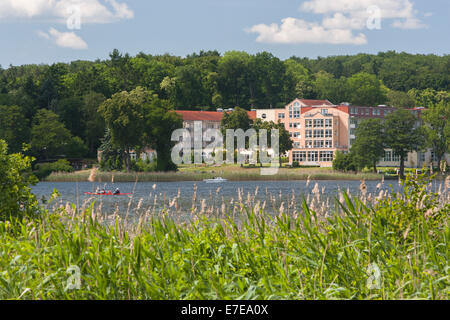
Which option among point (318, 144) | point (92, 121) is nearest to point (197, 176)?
point (92, 121)

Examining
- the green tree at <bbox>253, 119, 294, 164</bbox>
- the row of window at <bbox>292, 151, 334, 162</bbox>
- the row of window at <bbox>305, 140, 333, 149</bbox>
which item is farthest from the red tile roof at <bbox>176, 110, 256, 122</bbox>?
the green tree at <bbox>253, 119, 294, 164</bbox>

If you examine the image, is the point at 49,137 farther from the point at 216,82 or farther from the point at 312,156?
the point at 216,82

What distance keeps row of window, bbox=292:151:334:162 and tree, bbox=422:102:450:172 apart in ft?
56.6

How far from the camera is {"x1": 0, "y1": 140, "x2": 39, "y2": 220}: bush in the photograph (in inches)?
526

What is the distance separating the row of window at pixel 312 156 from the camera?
11962 centimetres

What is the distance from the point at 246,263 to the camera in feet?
30.4

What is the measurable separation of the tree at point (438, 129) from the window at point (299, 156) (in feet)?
70.1

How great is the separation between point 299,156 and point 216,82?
135ft

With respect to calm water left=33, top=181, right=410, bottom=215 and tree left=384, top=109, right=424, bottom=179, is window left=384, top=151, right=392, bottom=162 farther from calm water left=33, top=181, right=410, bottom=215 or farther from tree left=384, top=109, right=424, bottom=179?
calm water left=33, top=181, right=410, bottom=215

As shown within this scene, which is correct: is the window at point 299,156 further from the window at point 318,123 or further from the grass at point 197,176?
the grass at point 197,176

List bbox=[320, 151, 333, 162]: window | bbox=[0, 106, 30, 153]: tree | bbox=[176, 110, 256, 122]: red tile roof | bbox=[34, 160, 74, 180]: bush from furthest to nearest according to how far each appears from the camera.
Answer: bbox=[176, 110, 256, 122]: red tile roof
bbox=[320, 151, 333, 162]: window
bbox=[0, 106, 30, 153]: tree
bbox=[34, 160, 74, 180]: bush

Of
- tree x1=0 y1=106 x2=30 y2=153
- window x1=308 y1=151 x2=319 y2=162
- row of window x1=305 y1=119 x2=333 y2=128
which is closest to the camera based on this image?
tree x1=0 y1=106 x2=30 y2=153

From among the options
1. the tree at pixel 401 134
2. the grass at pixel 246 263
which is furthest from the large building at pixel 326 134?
the grass at pixel 246 263
